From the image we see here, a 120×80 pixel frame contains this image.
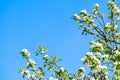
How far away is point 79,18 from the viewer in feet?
58.6

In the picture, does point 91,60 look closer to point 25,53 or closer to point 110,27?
point 25,53

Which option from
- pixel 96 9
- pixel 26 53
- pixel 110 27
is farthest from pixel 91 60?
pixel 96 9

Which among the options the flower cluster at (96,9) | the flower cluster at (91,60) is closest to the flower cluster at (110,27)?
the flower cluster at (96,9)

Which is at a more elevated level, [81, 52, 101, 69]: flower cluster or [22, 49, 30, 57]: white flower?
[22, 49, 30, 57]: white flower

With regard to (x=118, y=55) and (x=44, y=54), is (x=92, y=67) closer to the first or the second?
(x=118, y=55)

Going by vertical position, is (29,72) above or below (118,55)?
above

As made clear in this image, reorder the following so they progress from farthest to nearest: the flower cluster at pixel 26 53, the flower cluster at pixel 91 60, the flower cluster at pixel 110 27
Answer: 1. the flower cluster at pixel 110 27
2. the flower cluster at pixel 26 53
3. the flower cluster at pixel 91 60

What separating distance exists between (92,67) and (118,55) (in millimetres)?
1982

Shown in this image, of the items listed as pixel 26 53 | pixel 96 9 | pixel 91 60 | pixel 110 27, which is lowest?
pixel 91 60

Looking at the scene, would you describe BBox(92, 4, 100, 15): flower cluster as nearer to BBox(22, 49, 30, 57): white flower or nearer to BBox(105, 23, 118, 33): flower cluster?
BBox(105, 23, 118, 33): flower cluster

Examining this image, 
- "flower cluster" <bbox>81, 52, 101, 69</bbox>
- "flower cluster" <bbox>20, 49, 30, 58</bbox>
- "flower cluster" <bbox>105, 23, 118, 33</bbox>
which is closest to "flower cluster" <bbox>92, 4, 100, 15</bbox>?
"flower cluster" <bbox>105, 23, 118, 33</bbox>

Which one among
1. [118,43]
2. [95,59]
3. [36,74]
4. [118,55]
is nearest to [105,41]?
[118,43]

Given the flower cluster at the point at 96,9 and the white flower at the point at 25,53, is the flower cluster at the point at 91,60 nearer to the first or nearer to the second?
the white flower at the point at 25,53

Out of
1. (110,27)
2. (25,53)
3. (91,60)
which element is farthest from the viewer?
(110,27)
